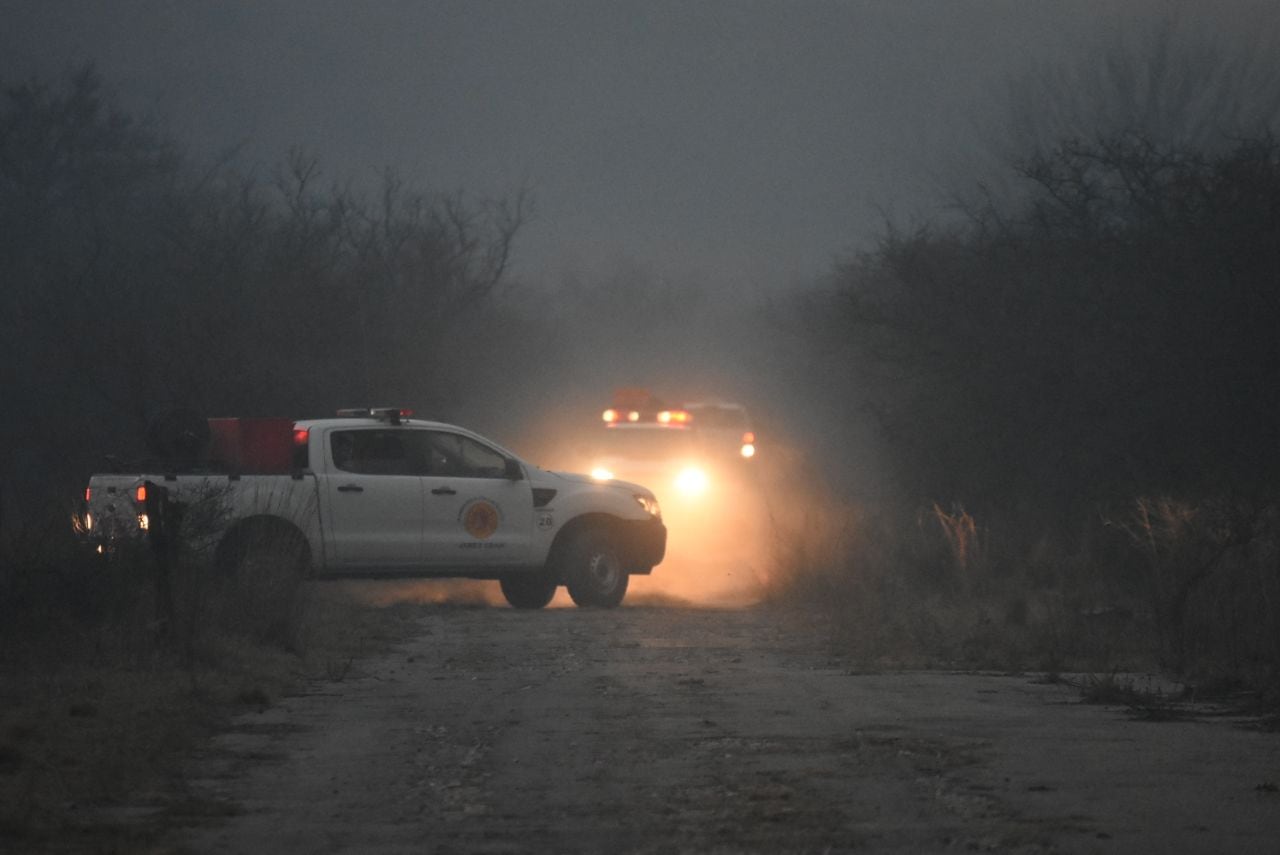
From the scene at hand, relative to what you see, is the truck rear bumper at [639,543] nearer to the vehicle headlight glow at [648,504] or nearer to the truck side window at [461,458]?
the vehicle headlight glow at [648,504]

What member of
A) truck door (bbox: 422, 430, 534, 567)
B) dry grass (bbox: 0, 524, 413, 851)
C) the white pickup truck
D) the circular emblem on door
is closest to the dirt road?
dry grass (bbox: 0, 524, 413, 851)

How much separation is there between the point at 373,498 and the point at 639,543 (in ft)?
9.96

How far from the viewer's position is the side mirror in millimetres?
17922

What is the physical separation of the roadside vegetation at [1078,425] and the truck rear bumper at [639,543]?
53.9 inches

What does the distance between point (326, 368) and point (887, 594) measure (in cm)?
1632

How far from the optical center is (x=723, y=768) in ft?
25.5

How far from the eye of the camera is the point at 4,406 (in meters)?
31.4

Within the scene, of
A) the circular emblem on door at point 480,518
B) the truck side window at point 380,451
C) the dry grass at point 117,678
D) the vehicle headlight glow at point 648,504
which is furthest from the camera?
the vehicle headlight glow at point 648,504

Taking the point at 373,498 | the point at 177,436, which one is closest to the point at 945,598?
the point at 373,498

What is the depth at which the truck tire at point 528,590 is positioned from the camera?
1859 cm

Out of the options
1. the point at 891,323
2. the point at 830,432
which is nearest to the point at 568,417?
the point at 830,432

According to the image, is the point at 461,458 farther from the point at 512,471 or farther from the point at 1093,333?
the point at 1093,333

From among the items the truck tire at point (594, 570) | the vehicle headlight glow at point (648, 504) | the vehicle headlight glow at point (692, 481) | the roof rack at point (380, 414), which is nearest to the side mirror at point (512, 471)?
the truck tire at point (594, 570)

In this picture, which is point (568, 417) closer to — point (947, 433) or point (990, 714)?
point (947, 433)
